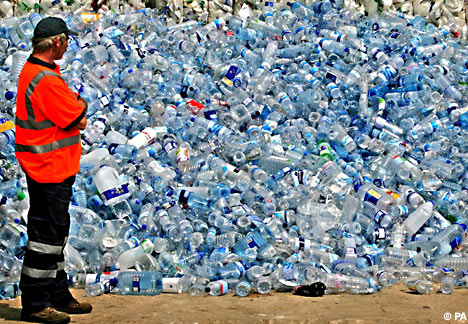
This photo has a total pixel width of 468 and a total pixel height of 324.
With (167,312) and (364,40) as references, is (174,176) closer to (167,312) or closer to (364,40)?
(167,312)

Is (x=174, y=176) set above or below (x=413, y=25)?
below

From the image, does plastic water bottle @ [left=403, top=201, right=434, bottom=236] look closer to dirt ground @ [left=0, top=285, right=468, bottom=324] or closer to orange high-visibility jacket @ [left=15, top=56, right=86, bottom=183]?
dirt ground @ [left=0, top=285, right=468, bottom=324]

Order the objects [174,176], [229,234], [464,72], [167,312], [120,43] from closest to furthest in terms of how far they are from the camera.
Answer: [167,312] < [229,234] < [174,176] < [120,43] < [464,72]

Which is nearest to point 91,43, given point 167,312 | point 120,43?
point 120,43

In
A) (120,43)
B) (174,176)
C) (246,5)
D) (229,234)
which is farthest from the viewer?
(246,5)

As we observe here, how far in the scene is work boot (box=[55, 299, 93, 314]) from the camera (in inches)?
149

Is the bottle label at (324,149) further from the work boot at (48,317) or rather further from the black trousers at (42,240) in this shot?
the work boot at (48,317)

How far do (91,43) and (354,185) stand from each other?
3598mm

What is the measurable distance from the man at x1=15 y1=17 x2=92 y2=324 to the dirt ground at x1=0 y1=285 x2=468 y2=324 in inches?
10.6

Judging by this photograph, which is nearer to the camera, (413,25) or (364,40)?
(364,40)

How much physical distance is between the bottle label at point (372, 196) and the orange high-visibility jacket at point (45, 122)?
9.52ft

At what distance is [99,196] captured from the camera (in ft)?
17.1

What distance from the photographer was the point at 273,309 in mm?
4039

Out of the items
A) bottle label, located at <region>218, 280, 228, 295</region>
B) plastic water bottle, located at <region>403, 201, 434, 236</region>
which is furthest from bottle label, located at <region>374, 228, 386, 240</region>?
bottle label, located at <region>218, 280, 228, 295</region>
